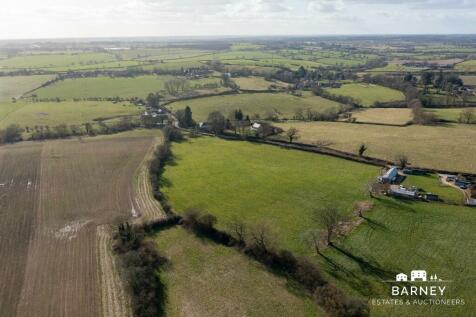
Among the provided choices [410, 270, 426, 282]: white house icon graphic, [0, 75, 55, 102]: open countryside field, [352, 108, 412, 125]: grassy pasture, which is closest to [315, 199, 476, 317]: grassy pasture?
[410, 270, 426, 282]: white house icon graphic

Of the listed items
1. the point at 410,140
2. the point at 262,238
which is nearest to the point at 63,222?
the point at 262,238

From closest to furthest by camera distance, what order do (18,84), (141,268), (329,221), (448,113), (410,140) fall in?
(141,268)
(329,221)
(410,140)
(448,113)
(18,84)

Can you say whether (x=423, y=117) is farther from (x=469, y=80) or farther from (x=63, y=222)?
(x=63, y=222)

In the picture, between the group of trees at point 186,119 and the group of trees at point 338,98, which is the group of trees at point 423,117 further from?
the group of trees at point 186,119

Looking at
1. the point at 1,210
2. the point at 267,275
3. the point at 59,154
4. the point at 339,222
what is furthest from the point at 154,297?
the point at 59,154

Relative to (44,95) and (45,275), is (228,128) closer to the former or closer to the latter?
(45,275)

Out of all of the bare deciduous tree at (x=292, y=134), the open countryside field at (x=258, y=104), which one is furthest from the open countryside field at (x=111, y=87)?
the bare deciduous tree at (x=292, y=134)

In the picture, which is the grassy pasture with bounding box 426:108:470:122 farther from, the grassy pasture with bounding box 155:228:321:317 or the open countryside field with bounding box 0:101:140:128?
the open countryside field with bounding box 0:101:140:128
